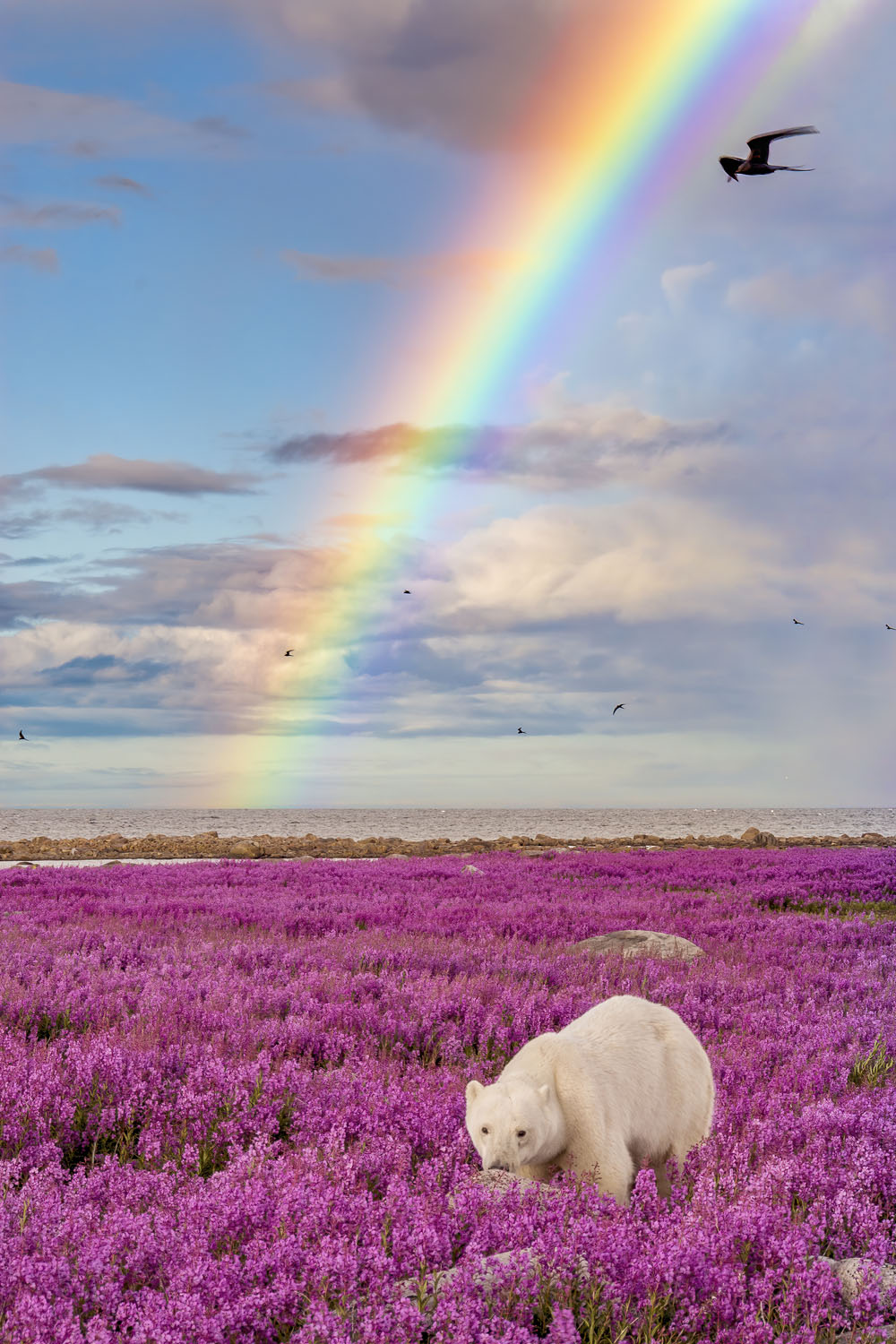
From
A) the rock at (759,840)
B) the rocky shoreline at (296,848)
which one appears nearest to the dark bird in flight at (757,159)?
the rocky shoreline at (296,848)

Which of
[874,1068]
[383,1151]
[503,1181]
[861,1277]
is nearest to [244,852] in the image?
[874,1068]

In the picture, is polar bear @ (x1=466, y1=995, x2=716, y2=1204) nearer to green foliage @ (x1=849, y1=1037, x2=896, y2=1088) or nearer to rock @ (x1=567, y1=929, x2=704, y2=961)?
green foliage @ (x1=849, y1=1037, x2=896, y2=1088)

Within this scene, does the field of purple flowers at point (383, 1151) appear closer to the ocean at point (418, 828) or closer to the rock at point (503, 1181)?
the rock at point (503, 1181)

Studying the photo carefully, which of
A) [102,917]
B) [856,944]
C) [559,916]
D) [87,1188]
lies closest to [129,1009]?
[87,1188]

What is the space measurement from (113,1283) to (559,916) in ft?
39.5

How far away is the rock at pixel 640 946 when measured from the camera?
11.3 m

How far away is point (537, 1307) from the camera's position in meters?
3.16

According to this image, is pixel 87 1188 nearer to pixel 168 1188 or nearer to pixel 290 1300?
pixel 168 1188

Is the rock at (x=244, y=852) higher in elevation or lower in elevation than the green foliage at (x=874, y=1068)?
lower

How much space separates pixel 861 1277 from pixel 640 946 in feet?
27.8

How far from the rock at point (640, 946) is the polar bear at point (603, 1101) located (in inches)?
242

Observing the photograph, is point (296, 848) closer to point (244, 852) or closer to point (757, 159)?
point (244, 852)

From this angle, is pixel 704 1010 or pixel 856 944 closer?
pixel 704 1010

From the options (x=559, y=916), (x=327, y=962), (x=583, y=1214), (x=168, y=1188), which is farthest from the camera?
(x=559, y=916)
